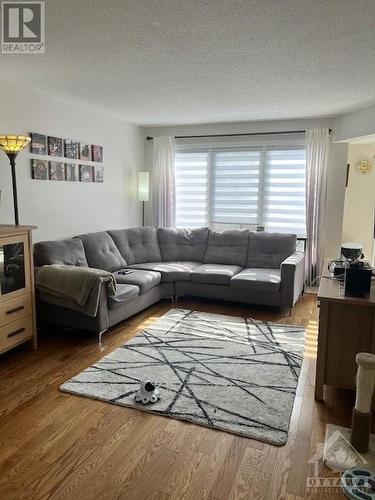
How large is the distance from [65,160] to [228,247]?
230 cm

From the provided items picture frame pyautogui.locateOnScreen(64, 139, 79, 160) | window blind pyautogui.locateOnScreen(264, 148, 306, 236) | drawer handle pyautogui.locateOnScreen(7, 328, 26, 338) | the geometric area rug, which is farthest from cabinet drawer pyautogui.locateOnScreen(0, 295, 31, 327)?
window blind pyautogui.locateOnScreen(264, 148, 306, 236)

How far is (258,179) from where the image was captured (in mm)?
5188

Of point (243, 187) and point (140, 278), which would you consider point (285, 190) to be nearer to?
point (243, 187)

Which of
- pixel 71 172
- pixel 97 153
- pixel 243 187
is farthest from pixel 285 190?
pixel 71 172

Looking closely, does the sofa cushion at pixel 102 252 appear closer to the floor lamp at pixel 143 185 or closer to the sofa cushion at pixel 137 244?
the sofa cushion at pixel 137 244

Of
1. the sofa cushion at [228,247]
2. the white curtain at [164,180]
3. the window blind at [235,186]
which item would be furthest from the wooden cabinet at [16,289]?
the window blind at [235,186]

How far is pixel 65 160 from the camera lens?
409 centimetres

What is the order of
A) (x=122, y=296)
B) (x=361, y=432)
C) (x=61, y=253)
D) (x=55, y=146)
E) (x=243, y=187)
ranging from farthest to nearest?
(x=243, y=187) < (x=55, y=146) < (x=61, y=253) < (x=122, y=296) < (x=361, y=432)

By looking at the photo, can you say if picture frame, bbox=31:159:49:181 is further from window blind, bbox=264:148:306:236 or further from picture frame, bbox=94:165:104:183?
window blind, bbox=264:148:306:236

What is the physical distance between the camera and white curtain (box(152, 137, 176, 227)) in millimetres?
5516

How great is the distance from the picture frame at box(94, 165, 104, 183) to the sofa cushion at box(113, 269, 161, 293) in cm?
126

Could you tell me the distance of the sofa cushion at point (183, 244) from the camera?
503 centimetres

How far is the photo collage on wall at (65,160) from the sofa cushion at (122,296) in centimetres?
145

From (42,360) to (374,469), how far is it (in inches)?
94.0
